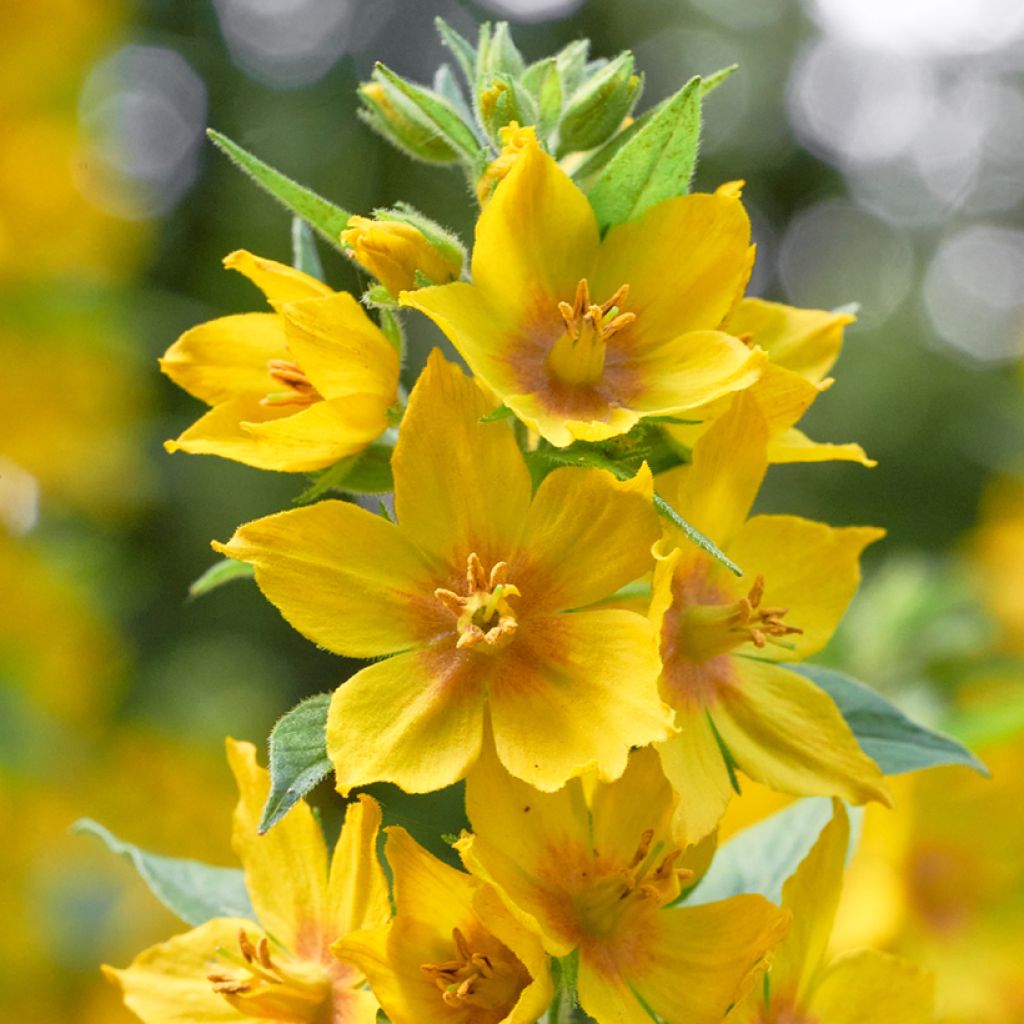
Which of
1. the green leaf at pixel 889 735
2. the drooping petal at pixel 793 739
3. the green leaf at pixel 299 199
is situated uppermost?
the green leaf at pixel 299 199

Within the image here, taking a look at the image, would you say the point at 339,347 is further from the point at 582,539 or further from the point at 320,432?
the point at 582,539

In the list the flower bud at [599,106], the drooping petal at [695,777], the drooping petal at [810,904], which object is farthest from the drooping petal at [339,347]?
the drooping petal at [810,904]

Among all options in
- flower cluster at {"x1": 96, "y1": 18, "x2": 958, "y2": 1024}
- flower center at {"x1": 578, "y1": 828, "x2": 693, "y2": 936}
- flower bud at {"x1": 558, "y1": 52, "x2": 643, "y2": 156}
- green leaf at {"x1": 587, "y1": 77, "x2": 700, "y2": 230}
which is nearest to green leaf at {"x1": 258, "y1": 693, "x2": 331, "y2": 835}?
flower cluster at {"x1": 96, "y1": 18, "x2": 958, "y2": 1024}

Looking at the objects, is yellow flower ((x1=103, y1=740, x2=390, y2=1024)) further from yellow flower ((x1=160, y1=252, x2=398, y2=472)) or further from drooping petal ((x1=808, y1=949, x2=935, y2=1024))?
drooping petal ((x1=808, y1=949, x2=935, y2=1024))

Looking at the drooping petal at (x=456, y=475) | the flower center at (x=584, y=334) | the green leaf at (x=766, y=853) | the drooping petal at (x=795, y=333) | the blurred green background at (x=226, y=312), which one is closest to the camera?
the drooping petal at (x=456, y=475)

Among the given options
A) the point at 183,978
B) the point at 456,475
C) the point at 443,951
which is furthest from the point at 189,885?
the point at 456,475

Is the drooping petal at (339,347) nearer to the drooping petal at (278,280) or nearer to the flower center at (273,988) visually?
the drooping petal at (278,280)

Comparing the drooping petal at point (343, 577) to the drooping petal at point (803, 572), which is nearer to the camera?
the drooping petal at point (343, 577)
